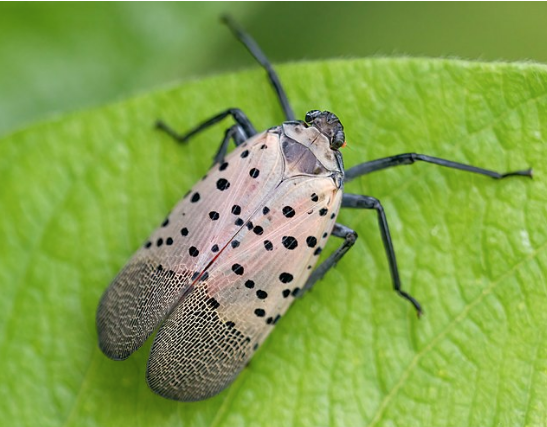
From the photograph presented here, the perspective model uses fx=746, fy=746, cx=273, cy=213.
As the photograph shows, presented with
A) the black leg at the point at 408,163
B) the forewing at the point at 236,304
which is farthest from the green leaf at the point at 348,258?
the forewing at the point at 236,304

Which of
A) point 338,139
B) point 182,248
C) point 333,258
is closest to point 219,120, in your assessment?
point 338,139

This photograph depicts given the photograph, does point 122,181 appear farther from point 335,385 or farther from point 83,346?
point 335,385

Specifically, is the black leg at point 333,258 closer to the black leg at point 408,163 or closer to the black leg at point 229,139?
the black leg at point 408,163

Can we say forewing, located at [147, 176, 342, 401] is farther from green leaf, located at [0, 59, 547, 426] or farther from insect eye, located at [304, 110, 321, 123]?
insect eye, located at [304, 110, 321, 123]

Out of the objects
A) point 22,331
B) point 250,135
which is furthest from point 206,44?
point 22,331

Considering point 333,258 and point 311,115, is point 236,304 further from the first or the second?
point 311,115

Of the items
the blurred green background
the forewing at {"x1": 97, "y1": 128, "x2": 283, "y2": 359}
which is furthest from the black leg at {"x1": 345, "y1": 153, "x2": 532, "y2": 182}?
the blurred green background
